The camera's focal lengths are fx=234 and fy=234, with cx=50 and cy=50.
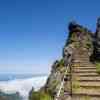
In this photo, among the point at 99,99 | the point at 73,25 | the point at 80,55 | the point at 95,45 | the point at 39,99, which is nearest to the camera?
the point at 99,99

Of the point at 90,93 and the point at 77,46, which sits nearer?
the point at 90,93

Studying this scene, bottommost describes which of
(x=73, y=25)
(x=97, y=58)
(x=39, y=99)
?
(x=39, y=99)

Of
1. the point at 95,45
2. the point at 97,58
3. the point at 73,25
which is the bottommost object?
the point at 97,58

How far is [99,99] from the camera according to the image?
7949 mm

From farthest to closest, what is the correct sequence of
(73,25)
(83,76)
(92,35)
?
(92,35), (73,25), (83,76)

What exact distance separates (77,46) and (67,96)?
18030 mm

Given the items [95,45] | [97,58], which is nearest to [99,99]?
[97,58]

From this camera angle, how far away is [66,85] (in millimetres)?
9695

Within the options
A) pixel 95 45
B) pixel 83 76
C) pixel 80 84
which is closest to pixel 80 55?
pixel 95 45

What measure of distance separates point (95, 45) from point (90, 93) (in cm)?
2094

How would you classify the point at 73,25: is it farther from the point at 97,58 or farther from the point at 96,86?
the point at 96,86

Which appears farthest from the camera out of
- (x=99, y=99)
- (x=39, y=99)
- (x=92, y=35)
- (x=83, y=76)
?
(x=92, y=35)

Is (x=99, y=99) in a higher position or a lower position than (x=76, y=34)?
lower

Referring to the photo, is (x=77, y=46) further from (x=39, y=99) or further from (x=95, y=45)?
(x=39, y=99)
